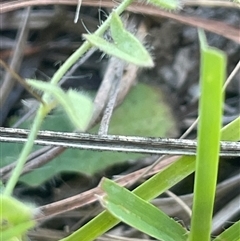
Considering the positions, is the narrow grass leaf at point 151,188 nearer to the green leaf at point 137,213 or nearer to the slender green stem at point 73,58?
the green leaf at point 137,213

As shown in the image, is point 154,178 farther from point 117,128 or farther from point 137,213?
point 117,128

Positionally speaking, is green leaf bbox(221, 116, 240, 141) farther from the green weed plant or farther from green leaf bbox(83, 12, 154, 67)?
green leaf bbox(83, 12, 154, 67)

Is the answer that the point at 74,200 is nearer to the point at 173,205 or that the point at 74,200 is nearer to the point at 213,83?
the point at 173,205

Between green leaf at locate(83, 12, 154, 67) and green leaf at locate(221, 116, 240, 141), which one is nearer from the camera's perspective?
green leaf at locate(83, 12, 154, 67)

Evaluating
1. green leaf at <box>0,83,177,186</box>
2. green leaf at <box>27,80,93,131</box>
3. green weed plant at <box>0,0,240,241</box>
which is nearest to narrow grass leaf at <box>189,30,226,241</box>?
green weed plant at <box>0,0,240,241</box>

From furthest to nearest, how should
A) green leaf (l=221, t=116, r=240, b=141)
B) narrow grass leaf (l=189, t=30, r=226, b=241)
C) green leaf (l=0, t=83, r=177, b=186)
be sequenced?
green leaf (l=0, t=83, r=177, b=186)
green leaf (l=221, t=116, r=240, b=141)
narrow grass leaf (l=189, t=30, r=226, b=241)

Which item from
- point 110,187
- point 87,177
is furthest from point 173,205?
point 110,187

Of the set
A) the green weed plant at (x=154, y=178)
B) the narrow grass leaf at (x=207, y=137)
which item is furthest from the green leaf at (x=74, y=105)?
the narrow grass leaf at (x=207, y=137)
